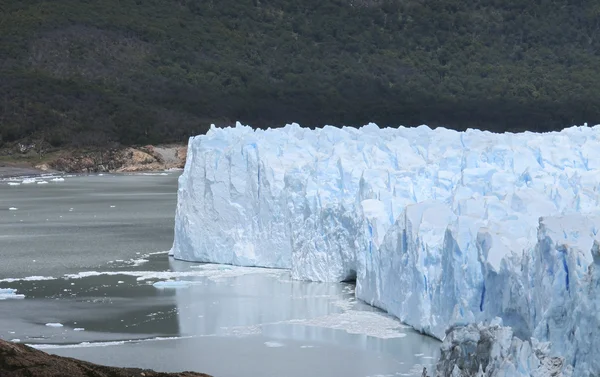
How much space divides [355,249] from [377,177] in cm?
91

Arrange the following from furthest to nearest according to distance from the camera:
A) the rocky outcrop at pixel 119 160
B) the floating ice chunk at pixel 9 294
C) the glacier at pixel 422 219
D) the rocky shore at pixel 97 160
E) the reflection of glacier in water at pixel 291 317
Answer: the rocky outcrop at pixel 119 160 < the rocky shore at pixel 97 160 < the floating ice chunk at pixel 9 294 < the reflection of glacier in water at pixel 291 317 < the glacier at pixel 422 219

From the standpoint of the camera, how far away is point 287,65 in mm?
59094

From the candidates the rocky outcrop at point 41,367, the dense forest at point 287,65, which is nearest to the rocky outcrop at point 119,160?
the dense forest at point 287,65

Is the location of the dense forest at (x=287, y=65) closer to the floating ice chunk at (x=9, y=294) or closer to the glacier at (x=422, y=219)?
the glacier at (x=422, y=219)

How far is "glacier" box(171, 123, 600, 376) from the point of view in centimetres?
820

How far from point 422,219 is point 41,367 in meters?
5.71

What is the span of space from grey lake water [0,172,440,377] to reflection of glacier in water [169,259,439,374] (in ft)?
0.04

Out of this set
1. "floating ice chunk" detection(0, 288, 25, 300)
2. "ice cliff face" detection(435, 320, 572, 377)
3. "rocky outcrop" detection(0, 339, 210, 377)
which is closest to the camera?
"rocky outcrop" detection(0, 339, 210, 377)

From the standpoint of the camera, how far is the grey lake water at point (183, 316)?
9.79 meters

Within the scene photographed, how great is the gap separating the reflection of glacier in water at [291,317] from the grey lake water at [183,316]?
0.04ft

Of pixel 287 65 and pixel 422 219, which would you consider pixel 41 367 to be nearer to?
pixel 422 219

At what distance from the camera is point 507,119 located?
166ft

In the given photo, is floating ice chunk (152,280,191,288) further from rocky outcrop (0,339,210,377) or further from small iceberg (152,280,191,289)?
rocky outcrop (0,339,210,377)

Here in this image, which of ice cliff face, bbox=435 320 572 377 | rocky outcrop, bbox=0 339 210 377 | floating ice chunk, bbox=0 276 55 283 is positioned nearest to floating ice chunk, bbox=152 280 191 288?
floating ice chunk, bbox=0 276 55 283
